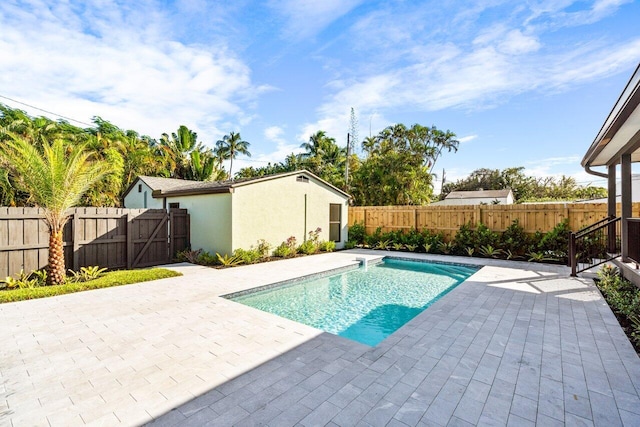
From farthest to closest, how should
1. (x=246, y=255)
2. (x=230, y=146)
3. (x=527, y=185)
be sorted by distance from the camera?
1. (x=527, y=185)
2. (x=230, y=146)
3. (x=246, y=255)

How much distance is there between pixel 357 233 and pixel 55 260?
1151cm

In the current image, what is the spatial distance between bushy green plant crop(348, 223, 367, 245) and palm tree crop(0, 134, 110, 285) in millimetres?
10998

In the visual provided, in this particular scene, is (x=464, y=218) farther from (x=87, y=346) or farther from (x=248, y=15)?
(x=87, y=346)

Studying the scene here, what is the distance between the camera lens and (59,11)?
841 cm

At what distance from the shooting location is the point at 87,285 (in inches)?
259

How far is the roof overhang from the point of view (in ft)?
12.4

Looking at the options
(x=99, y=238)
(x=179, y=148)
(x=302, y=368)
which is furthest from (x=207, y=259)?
(x=179, y=148)

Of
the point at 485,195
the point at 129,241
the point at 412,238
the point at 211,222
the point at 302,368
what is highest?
the point at 485,195

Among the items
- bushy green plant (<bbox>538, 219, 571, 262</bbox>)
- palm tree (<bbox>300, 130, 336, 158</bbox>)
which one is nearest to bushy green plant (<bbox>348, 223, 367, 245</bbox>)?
bushy green plant (<bbox>538, 219, 571, 262</bbox>)

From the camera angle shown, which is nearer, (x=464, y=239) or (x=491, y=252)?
(x=491, y=252)

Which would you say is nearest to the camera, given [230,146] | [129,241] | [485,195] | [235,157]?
[129,241]

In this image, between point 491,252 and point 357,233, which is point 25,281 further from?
point 491,252

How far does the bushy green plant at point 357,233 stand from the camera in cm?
1503

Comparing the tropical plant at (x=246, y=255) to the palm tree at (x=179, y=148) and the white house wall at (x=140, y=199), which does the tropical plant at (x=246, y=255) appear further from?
the palm tree at (x=179, y=148)
